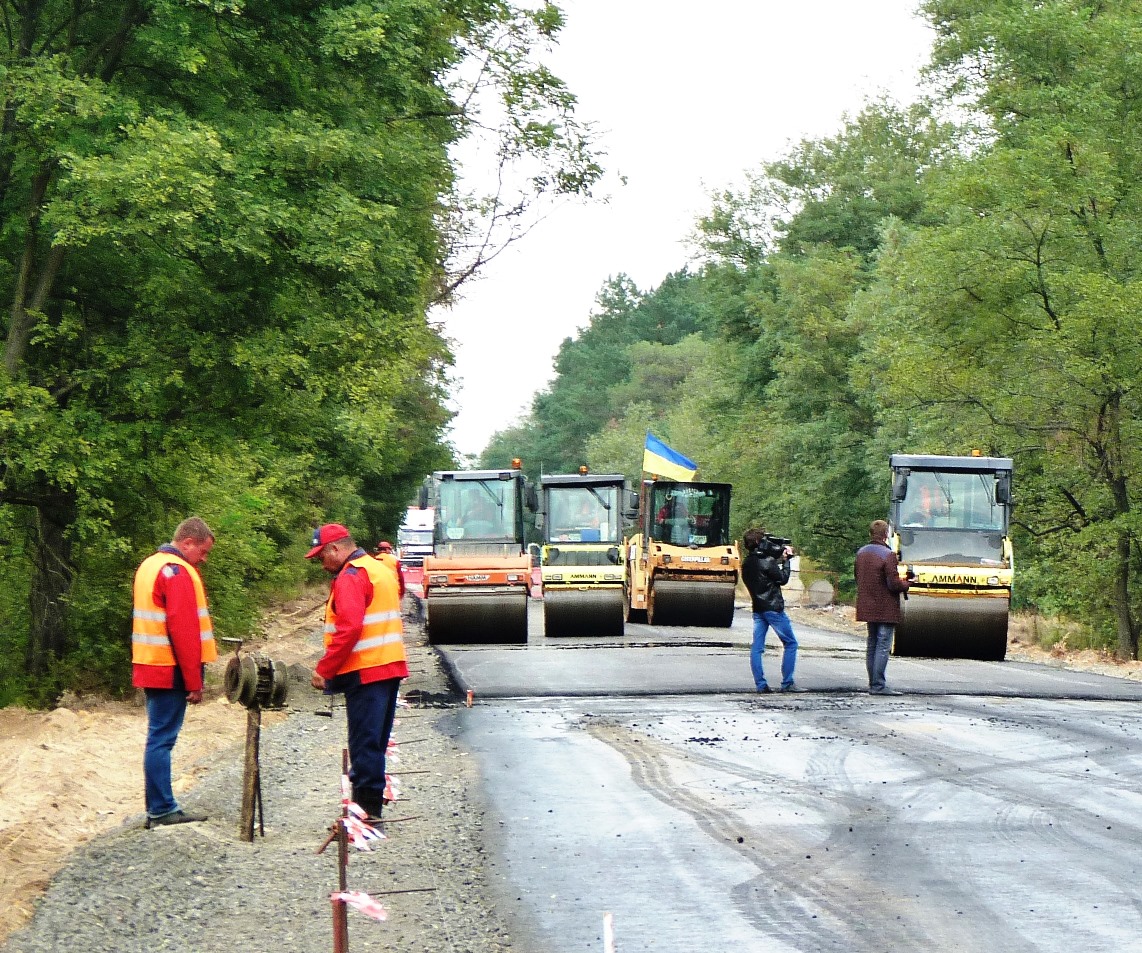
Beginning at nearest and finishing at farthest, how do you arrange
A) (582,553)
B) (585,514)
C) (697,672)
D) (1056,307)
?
1. (697,672)
2. (582,553)
3. (585,514)
4. (1056,307)

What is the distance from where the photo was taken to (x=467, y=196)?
3622 centimetres

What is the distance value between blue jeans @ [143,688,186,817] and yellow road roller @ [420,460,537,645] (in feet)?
58.3

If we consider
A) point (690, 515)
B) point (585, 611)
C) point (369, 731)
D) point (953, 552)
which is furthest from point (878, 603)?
point (690, 515)

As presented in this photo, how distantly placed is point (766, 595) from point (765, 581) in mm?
176

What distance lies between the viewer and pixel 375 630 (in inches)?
392

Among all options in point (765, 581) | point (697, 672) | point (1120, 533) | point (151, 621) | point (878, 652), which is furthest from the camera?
point (1120, 533)

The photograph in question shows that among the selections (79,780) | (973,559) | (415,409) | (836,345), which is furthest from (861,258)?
(79,780)

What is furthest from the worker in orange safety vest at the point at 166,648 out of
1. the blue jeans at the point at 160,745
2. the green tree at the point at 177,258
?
the green tree at the point at 177,258

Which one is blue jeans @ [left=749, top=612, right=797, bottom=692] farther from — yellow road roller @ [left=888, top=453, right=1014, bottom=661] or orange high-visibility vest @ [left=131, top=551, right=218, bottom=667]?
orange high-visibility vest @ [left=131, top=551, right=218, bottom=667]

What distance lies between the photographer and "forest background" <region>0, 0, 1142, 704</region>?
18828 millimetres

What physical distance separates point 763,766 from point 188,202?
30.2 feet

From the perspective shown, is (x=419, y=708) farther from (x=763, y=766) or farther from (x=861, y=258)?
(x=861, y=258)

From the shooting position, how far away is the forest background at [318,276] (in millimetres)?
18828

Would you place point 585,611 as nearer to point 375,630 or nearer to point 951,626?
point 951,626
